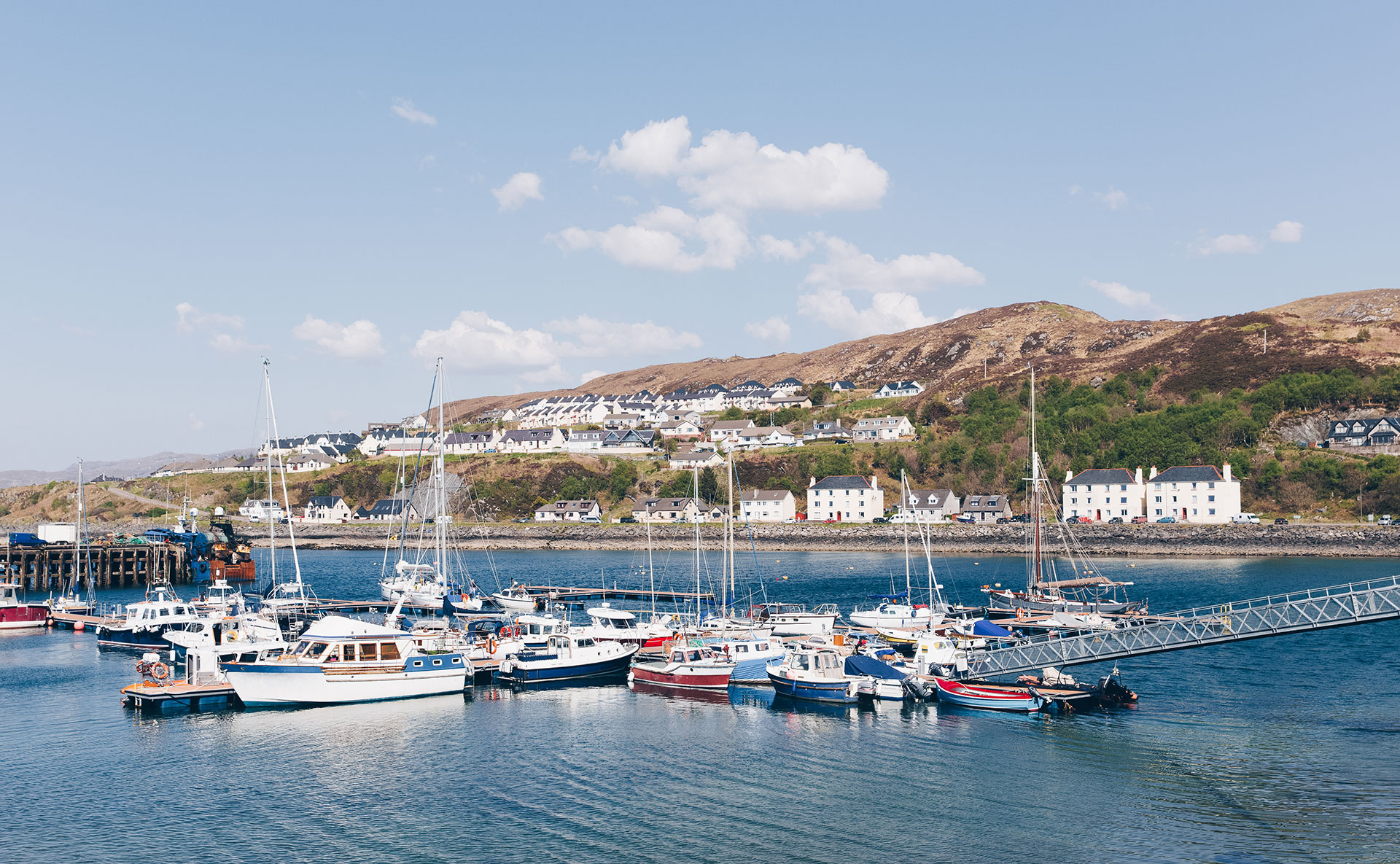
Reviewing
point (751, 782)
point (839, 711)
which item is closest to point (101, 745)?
point (751, 782)

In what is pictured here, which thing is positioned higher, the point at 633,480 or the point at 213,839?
the point at 633,480

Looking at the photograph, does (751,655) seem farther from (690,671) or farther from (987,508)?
(987,508)

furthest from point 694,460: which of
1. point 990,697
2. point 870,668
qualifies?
point 990,697

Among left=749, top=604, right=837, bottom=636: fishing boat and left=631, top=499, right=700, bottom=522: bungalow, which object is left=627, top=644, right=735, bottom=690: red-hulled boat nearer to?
left=749, top=604, right=837, bottom=636: fishing boat

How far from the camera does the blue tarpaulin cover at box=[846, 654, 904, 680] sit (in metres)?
43.9

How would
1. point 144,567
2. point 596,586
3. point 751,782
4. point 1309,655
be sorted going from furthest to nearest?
point 144,567 → point 596,586 → point 1309,655 → point 751,782

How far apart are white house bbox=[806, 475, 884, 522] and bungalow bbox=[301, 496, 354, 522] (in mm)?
85765

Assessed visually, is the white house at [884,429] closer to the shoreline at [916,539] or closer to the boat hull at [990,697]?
the shoreline at [916,539]

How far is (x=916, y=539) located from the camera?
12800cm

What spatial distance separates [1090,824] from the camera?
27328 mm

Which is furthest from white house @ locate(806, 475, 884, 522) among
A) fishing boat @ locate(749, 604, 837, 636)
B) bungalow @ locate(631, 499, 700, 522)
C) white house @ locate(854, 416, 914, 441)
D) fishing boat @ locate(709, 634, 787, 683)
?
fishing boat @ locate(709, 634, 787, 683)

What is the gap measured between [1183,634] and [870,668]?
1314 cm

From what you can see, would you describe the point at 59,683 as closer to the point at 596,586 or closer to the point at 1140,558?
the point at 596,586

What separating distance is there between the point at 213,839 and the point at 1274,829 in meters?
28.0
